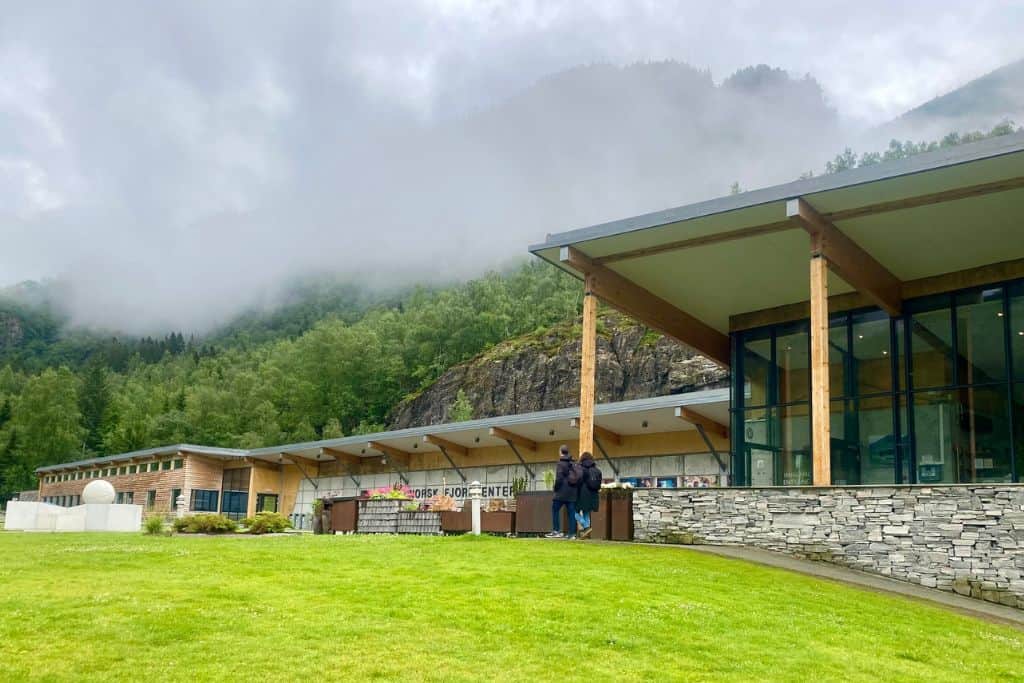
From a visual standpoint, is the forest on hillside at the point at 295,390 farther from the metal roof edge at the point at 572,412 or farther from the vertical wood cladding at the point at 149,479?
the metal roof edge at the point at 572,412

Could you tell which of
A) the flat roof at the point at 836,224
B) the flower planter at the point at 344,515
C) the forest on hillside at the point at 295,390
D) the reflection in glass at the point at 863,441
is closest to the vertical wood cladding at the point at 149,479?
the flower planter at the point at 344,515

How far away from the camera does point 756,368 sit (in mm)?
22031

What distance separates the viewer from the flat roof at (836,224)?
14.5m

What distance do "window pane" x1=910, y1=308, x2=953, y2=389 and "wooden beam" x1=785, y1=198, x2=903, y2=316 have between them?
59cm

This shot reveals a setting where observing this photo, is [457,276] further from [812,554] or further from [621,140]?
[812,554]

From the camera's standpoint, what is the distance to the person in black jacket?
16172 millimetres

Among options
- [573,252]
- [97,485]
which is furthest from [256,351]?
[573,252]

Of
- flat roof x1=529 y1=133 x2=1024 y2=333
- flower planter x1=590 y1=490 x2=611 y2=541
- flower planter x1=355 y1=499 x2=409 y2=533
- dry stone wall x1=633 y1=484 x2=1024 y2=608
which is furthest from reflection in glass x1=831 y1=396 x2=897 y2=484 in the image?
flower planter x1=355 y1=499 x2=409 y2=533

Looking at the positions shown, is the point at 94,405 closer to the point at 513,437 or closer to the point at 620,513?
the point at 513,437

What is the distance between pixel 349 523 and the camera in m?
22.0

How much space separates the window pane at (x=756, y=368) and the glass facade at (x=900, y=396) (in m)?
0.02

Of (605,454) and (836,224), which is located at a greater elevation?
(836,224)

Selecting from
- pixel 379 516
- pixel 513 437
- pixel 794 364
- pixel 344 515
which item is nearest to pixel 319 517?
pixel 344 515

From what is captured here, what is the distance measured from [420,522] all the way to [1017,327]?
1240 cm
